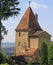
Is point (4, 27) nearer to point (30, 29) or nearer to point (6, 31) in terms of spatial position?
point (6, 31)

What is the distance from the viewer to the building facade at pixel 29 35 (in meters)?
81.9

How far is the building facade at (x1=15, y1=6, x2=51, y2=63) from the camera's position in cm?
8194

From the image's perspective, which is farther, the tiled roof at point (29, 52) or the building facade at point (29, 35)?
the building facade at point (29, 35)

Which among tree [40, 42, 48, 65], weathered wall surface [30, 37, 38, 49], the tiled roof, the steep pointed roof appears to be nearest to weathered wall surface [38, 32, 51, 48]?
weathered wall surface [30, 37, 38, 49]

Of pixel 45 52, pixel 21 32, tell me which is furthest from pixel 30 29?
pixel 45 52

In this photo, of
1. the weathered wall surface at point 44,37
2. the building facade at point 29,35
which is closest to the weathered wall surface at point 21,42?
the building facade at point 29,35

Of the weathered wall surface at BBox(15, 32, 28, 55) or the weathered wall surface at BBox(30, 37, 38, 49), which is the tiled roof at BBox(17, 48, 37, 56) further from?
the weathered wall surface at BBox(15, 32, 28, 55)

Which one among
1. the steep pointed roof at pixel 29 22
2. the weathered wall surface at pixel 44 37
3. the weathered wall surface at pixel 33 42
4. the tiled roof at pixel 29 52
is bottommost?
the tiled roof at pixel 29 52

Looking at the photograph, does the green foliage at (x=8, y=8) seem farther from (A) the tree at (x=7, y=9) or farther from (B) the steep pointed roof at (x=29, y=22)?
(B) the steep pointed roof at (x=29, y=22)

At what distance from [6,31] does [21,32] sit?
2832cm

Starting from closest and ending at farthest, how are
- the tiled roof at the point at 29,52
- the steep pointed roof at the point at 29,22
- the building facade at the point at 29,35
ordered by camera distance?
the tiled roof at the point at 29,52 < the building facade at the point at 29,35 < the steep pointed roof at the point at 29,22

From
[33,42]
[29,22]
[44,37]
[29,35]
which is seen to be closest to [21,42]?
[29,35]

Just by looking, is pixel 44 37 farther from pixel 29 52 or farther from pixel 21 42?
pixel 29 52

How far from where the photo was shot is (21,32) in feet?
275
